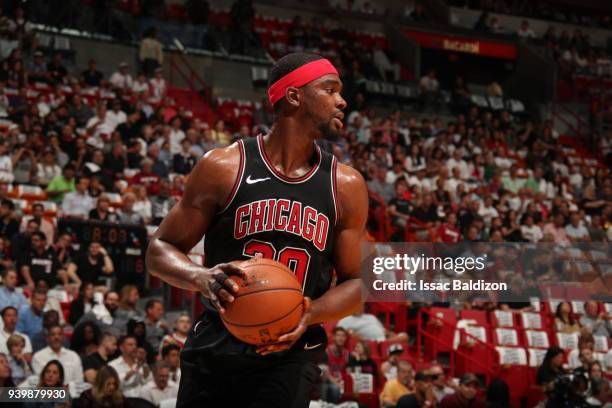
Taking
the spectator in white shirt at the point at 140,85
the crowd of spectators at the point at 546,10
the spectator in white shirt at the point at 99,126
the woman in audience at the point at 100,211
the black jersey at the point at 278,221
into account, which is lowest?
the black jersey at the point at 278,221

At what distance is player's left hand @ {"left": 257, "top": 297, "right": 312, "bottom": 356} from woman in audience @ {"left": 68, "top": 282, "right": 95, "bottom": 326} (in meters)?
7.23

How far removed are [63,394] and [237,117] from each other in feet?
40.9

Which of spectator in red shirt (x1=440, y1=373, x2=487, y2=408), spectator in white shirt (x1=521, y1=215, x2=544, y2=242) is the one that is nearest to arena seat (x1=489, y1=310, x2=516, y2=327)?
spectator in white shirt (x1=521, y1=215, x2=544, y2=242)

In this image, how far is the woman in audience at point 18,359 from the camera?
359 inches

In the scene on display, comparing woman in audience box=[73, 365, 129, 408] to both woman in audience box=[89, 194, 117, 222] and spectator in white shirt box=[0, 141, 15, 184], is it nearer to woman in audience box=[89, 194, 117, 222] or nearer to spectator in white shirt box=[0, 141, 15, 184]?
woman in audience box=[89, 194, 117, 222]

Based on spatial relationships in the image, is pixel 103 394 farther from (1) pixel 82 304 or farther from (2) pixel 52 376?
(1) pixel 82 304

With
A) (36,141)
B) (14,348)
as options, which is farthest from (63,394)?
(36,141)

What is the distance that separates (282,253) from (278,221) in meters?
0.13

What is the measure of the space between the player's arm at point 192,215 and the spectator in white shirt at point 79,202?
28.4 feet

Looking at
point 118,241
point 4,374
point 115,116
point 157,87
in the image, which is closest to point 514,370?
point 118,241

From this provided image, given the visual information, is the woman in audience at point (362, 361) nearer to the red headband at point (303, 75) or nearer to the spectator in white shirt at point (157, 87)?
the red headband at point (303, 75)

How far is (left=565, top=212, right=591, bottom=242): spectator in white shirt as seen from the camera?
16234 millimetres

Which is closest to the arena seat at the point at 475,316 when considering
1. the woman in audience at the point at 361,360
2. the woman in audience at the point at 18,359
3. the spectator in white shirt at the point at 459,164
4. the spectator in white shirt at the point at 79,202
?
the woman in audience at the point at 361,360

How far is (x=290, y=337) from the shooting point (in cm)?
350
